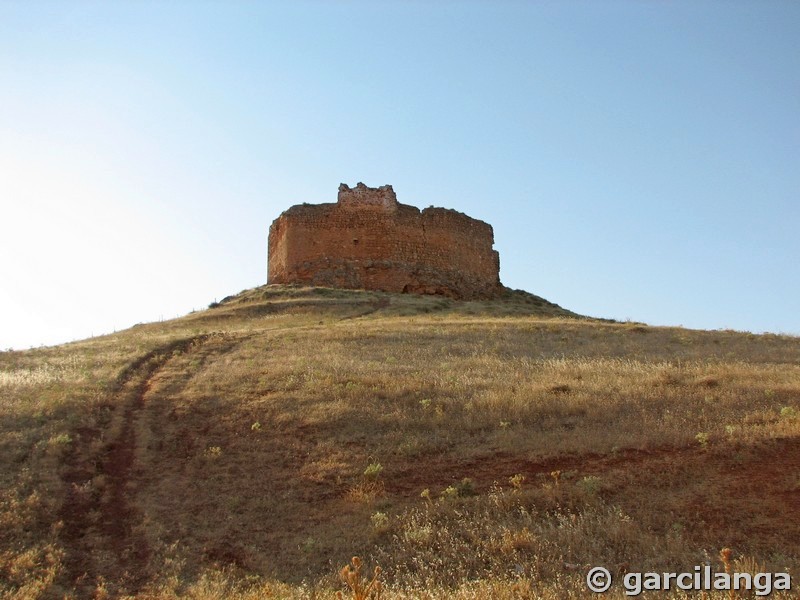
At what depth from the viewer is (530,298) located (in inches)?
1356

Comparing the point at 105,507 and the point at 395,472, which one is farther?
the point at 395,472

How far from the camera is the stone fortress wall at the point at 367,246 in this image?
30.5 meters

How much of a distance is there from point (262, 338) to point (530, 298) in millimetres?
17769

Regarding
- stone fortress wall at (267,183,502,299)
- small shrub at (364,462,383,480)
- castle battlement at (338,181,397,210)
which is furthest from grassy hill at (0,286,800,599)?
Answer: castle battlement at (338,181,397,210)

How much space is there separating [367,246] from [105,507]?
22.5 meters

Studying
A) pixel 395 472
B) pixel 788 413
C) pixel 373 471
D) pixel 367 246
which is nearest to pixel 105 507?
pixel 373 471

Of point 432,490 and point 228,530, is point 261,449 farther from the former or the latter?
point 432,490

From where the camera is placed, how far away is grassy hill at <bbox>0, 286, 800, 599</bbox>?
7078mm

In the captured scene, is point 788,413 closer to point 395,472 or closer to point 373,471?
point 395,472

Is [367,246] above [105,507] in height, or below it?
above

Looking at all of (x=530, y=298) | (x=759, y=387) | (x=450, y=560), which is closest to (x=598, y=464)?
(x=450, y=560)
